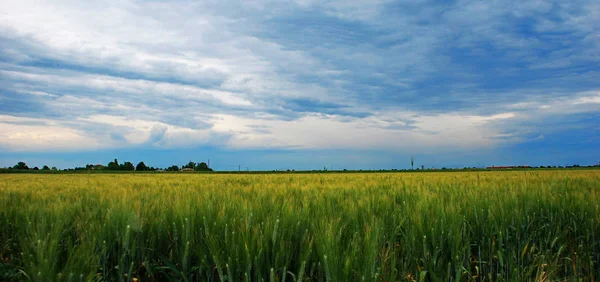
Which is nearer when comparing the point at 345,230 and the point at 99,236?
the point at 99,236

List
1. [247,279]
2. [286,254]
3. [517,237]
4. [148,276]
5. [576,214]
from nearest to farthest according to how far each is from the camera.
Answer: [247,279] < [286,254] < [148,276] < [517,237] < [576,214]

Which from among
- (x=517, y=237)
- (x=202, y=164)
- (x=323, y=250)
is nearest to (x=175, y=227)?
(x=323, y=250)

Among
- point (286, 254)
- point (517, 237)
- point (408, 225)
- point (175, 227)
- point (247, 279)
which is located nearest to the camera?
point (247, 279)

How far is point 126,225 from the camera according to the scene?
2.45 metres

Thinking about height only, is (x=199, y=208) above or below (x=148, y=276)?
above

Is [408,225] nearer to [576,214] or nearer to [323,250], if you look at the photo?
[323,250]

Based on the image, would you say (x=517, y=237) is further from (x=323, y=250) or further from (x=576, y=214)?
(x=323, y=250)

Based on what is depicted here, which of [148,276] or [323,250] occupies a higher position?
[323,250]

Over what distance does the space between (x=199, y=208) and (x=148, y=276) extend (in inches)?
26.5

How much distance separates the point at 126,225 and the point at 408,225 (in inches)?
81.4

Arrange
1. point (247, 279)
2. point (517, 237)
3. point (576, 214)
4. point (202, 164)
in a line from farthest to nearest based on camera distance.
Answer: point (202, 164)
point (576, 214)
point (517, 237)
point (247, 279)

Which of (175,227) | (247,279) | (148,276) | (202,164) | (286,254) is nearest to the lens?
(247,279)

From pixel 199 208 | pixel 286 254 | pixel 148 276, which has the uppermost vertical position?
pixel 199 208

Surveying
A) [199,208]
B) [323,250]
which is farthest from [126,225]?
[323,250]
